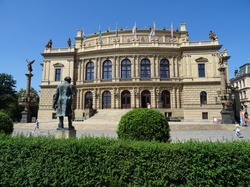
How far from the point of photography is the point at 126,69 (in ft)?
131

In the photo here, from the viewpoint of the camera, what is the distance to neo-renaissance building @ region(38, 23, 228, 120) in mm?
37406

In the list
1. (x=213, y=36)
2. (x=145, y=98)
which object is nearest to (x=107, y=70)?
(x=145, y=98)

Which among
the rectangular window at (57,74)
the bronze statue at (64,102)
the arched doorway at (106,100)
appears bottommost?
the bronze statue at (64,102)

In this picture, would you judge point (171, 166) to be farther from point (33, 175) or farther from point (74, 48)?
point (74, 48)

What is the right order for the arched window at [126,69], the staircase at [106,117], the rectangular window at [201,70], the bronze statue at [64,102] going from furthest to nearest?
the arched window at [126,69] < the rectangular window at [201,70] < the staircase at [106,117] < the bronze statue at [64,102]

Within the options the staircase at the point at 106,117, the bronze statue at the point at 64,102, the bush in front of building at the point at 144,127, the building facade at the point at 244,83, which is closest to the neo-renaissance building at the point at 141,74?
the staircase at the point at 106,117

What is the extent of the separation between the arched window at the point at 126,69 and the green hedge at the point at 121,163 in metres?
34.4

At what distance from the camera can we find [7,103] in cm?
4788

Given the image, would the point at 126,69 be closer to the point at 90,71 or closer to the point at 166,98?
the point at 90,71

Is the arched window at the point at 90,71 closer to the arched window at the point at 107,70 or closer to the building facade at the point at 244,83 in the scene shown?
the arched window at the point at 107,70

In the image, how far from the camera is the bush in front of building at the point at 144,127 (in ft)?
27.2

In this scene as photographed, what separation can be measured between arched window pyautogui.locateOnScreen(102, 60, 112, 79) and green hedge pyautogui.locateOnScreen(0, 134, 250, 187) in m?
35.0

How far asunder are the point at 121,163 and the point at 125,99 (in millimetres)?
33521

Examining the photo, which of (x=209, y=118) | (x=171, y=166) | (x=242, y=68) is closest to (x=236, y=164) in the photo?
(x=171, y=166)
